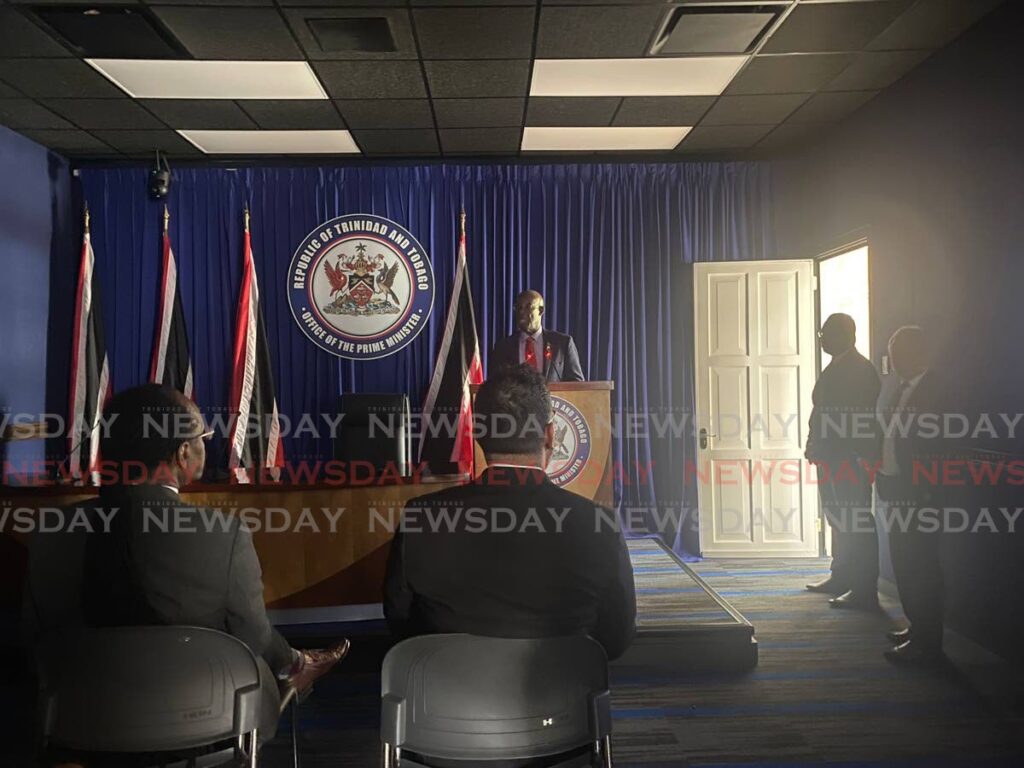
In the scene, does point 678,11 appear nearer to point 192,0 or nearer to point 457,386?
point 192,0

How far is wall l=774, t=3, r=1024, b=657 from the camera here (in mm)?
3551

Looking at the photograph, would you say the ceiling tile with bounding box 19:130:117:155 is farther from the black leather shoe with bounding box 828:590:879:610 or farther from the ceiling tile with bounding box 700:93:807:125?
the black leather shoe with bounding box 828:590:879:610

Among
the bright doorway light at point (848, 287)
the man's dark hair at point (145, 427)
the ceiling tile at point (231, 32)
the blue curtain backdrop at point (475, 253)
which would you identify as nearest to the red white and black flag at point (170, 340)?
the blue curtain backdrop at point (475, 253)

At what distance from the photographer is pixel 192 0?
3.55 metres

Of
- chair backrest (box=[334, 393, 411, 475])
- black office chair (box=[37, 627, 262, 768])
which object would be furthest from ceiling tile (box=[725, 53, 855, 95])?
black office chair (box=[37, 627, 262, 768])

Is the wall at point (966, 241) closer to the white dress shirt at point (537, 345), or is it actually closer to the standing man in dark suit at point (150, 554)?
the white dress shirt at point (537, 345)

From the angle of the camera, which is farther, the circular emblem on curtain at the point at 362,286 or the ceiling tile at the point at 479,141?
the circular emblem on curtain at the point at 362,286

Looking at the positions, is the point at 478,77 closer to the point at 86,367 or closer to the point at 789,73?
the point at 789,73

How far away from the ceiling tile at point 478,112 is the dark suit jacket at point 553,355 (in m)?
1.42

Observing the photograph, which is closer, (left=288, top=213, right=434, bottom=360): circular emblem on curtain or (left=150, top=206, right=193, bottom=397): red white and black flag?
(left=150, top=206, right=193, bottom=397): red white and black flag

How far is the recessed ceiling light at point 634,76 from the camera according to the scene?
14.4 ft

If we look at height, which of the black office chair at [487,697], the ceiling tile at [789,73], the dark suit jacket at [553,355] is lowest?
the black office chair at [487,697]

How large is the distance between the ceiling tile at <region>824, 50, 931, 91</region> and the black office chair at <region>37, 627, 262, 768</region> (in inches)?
166

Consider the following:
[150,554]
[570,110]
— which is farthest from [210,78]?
[150,554]
